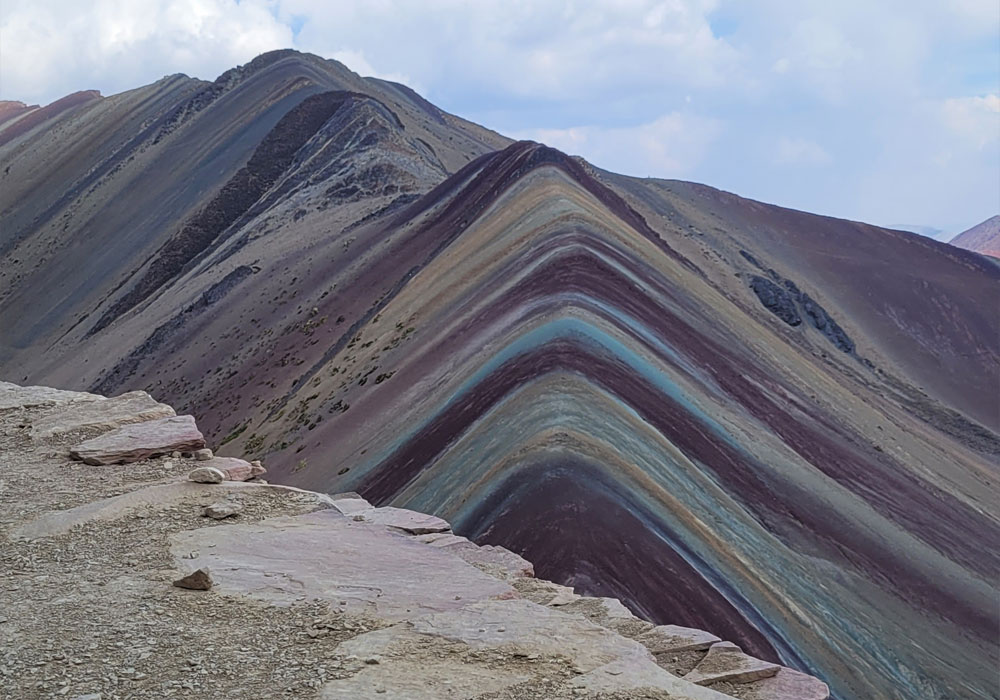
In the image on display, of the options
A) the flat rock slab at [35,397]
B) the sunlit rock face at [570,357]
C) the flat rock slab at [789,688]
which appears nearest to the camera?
the flat rock slab at [789,688]

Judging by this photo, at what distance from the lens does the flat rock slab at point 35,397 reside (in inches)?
550

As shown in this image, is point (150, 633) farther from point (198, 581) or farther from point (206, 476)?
point (206, 476)

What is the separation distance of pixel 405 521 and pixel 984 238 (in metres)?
172

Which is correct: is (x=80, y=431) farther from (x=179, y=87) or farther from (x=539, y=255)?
(x=179, y=87)

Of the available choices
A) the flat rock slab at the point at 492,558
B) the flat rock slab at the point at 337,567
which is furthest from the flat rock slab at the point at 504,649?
the flat rock slab at the point at 492,558

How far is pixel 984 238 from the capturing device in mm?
161000

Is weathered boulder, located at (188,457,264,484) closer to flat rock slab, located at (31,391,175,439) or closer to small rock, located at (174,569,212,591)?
flat rock slab, located at (31,391,175,439)

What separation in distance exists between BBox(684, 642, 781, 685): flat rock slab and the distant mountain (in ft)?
514

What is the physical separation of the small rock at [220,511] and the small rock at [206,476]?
655mm

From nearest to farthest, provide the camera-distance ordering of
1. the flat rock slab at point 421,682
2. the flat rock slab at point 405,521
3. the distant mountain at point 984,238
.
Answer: the flat rock slab at point 421,682
the flat rock slab at point 405,521
the distant mountain at point 984,238

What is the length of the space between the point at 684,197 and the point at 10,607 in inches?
2515

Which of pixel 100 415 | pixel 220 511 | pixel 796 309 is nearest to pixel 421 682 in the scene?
pixel 220 511

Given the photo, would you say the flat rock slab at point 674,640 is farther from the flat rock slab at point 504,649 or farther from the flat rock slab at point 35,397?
the flat rock slab at point 35,397

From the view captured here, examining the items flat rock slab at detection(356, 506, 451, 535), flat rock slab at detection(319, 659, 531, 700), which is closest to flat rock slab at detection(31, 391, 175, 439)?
flat rock slab at detection(356, 506, 451, 535)
